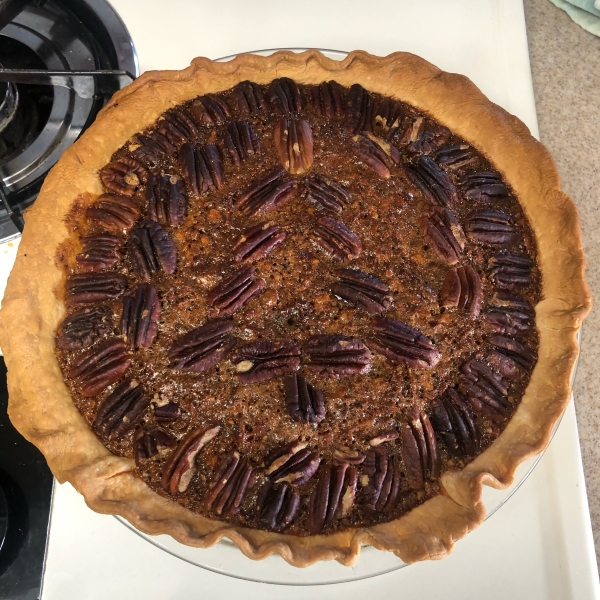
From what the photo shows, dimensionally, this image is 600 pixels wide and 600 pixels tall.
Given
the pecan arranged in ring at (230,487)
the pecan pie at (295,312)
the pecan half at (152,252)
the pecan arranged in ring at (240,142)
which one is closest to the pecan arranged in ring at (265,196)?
the pecan pie at (295,312)

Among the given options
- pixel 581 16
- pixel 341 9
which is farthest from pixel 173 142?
pixel 581 16

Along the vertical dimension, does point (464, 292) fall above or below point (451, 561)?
above

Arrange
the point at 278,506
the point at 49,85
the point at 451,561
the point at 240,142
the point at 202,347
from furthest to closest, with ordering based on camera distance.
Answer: the point at 49,85
the point at 240,142
the point at 451,561
the point at 202,347
the point at 278,506

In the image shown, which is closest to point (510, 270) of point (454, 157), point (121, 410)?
point (454, 157)

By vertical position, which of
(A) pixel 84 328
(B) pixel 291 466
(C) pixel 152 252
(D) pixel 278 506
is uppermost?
(C) pixel 152 252

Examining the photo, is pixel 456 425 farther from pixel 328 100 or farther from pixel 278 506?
pixel 328 100

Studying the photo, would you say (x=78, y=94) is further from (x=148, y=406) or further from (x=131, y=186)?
Result: (x=148, y=406)

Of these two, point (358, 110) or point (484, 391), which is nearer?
point (484, 391)

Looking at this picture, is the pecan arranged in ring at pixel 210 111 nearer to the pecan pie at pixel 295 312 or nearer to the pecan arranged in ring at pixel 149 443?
the pecan pie at pixel 295 312
